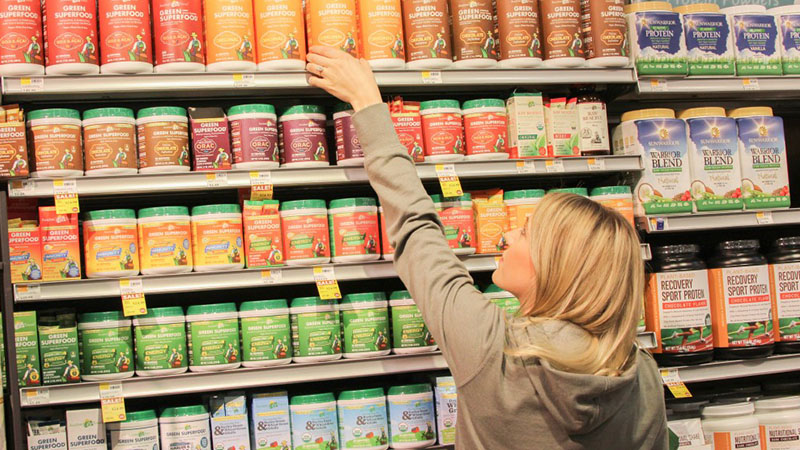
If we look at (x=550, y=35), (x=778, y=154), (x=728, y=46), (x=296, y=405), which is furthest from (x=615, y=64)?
(x=296, y=405)

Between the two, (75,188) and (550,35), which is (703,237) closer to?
(550,35)

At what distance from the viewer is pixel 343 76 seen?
2242mm

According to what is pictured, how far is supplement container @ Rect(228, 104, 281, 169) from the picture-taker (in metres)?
2.57

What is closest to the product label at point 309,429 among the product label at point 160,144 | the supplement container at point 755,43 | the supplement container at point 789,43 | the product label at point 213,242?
the product label at point 213,242

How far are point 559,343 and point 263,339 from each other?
1385mm

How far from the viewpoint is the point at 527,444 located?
145 centimetres

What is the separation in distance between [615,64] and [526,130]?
44 cm

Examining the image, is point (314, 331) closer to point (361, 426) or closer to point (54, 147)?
point (361, 426)

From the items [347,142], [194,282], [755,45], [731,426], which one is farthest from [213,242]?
[755,45]

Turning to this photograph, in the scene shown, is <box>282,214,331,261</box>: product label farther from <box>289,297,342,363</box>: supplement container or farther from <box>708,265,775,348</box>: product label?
<box>708,265,775,348</box>: product label

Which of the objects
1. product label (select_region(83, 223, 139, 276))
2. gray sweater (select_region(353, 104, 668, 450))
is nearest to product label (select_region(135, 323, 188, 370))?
product label (select_region(83, 223, 139, 276))

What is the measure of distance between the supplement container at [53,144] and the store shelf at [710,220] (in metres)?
2.11

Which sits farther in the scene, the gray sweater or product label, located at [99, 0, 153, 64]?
product label, located at [99, 0, 153, 64]

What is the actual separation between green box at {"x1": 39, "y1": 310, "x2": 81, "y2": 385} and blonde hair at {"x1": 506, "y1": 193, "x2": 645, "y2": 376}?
161cm
